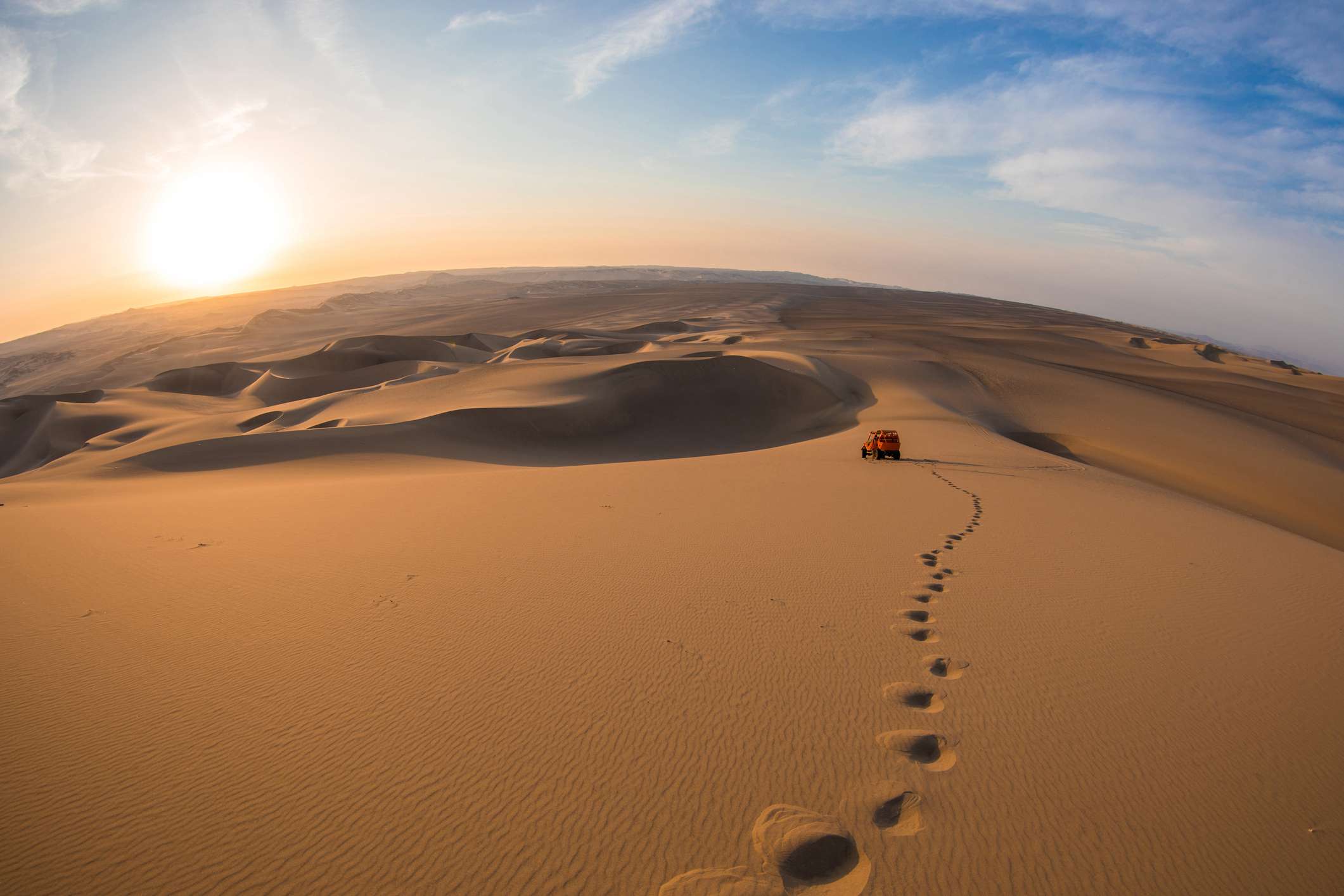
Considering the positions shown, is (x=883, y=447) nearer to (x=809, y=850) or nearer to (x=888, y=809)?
(x=888, y=809)

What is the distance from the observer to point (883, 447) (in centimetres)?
1012

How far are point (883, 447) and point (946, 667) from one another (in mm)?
7060

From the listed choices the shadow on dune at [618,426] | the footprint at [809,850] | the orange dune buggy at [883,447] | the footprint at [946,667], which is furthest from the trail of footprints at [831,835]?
the shadow on dune at [618,426]

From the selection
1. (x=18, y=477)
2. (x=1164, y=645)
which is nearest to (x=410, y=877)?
(x=1164, y=645)

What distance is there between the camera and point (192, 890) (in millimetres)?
1965

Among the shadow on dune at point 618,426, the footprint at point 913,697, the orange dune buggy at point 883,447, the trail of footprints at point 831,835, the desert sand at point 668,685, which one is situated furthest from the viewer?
the shadow on dune at point 618,426

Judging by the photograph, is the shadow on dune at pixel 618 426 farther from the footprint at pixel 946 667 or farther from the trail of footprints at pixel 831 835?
the trail of footprints at pixel 831 835

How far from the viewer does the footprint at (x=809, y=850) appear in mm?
2074

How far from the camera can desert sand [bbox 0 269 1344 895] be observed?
7.09 ft

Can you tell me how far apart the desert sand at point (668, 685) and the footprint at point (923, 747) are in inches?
0.5

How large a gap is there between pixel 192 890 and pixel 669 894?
1536 mm

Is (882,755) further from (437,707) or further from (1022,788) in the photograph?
(437,707)

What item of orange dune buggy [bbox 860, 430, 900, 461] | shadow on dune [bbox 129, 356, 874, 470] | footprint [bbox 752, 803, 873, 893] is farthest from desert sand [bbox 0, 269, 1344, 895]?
shadow on dune [bbox 129, 356, 874, 470]

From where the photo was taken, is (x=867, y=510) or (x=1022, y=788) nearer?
(x=1022, y=788)
